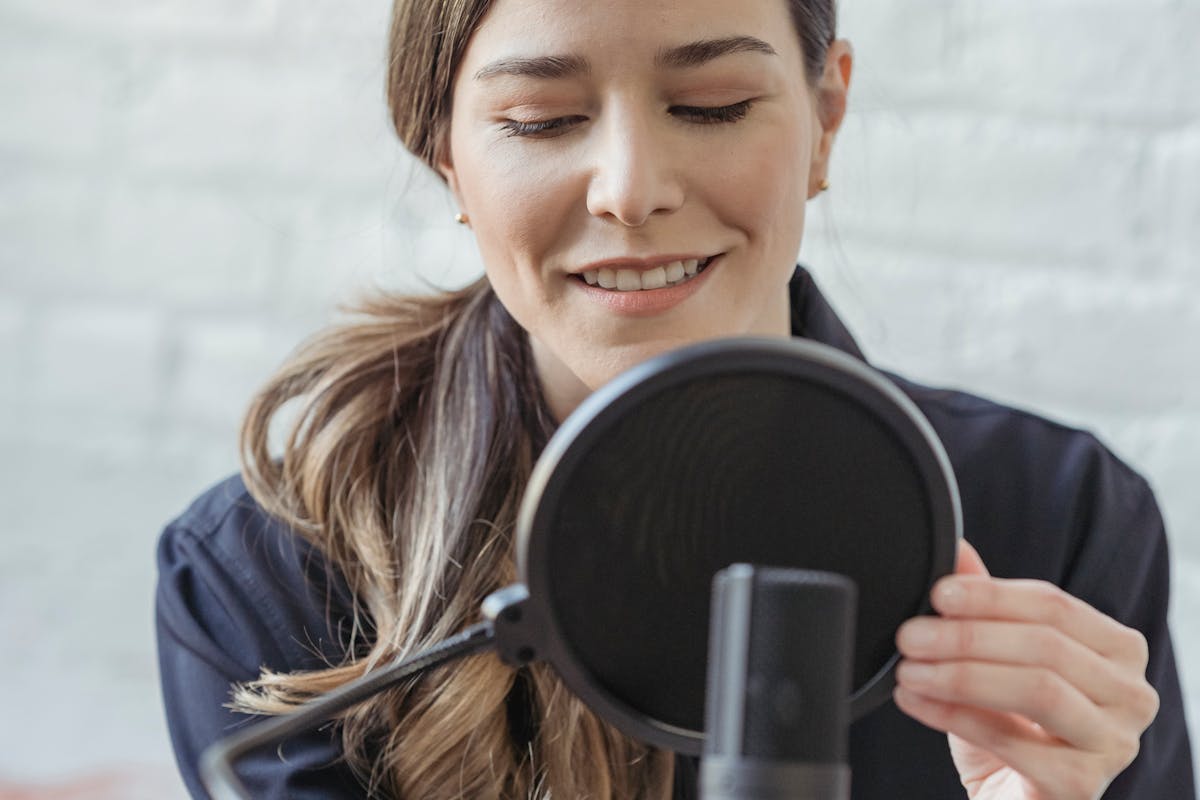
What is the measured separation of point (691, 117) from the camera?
84 cm

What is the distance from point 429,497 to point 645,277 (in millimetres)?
232

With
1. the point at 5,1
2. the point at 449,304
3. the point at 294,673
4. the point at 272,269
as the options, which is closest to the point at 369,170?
the point at 272,269

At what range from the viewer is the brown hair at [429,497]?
92 cm

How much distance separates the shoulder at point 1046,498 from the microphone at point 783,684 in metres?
0.69

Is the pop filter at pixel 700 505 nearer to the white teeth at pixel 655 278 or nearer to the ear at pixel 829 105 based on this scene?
the white teeth at pixel 655 278

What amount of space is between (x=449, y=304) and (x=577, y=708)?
1.11ft

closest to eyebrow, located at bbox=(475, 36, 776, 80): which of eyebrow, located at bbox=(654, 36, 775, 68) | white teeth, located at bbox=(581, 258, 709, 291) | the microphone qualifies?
eyebrow, located at bbox=(654, 36, 775, 68)

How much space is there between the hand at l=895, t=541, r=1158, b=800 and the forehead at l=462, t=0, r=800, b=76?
0.34 meters

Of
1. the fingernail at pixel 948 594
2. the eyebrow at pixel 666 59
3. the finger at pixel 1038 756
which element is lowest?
the finger at pixel 1038 756

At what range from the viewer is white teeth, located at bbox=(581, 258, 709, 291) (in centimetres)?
87

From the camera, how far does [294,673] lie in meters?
0.96

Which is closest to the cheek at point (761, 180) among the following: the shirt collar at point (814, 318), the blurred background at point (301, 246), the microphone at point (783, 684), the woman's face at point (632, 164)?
the woman's face at point (632, 164)

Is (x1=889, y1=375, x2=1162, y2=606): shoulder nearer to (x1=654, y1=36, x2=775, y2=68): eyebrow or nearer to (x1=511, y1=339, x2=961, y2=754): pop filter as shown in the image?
(x1=654, y1=36, x2=775, y2=68): eyebrow

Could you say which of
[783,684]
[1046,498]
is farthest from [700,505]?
[1046,498]
